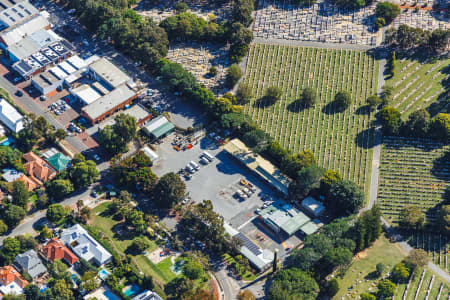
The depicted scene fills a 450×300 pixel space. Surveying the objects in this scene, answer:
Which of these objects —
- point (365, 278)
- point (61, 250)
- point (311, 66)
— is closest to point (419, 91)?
point (311, 66)

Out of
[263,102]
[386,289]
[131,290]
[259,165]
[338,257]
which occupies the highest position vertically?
[263,102]

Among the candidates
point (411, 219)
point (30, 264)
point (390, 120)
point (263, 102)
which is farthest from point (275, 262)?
point (263, 102)

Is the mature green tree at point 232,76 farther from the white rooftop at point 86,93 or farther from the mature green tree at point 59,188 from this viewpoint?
the mature green tree at point 59,188

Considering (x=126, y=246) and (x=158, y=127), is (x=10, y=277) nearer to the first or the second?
(x=126, y=246)

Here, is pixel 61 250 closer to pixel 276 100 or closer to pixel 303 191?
pixel 303 191

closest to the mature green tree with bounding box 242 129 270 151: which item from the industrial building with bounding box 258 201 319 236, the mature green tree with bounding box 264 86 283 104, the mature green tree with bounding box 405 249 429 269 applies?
the mature green tree with bounding box 264 86 283 104

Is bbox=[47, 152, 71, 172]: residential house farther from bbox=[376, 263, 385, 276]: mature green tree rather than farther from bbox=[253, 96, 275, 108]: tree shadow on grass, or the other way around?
bbox=[376, 263, 385, 276]: mature green tree
